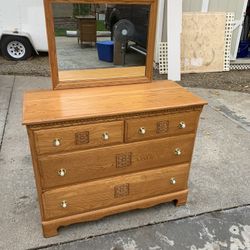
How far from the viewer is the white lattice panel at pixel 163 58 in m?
6.41

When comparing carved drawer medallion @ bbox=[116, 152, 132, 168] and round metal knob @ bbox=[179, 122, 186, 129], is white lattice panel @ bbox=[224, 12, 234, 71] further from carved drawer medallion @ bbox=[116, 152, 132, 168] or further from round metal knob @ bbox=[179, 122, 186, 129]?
carved drawer medallion @ bbox=[116, 152, 132, 168]

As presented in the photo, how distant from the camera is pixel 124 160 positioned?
2.21 m

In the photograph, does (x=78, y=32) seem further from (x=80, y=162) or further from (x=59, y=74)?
(x=80, y=162)

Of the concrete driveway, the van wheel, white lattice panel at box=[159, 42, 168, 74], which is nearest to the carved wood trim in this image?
the concrete driveway

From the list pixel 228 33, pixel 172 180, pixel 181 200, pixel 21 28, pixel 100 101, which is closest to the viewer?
pixel 100 101

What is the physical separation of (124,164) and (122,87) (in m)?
0.67

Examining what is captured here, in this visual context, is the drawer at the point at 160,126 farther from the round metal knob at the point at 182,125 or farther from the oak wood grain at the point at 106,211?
the oak wood grain at the point at 106,211

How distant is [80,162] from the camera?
2072mm

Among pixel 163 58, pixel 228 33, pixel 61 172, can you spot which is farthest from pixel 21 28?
pixel 61 172

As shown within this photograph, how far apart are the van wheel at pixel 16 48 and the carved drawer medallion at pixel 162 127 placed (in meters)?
6.03

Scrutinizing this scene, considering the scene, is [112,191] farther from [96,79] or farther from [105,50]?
[105,50]

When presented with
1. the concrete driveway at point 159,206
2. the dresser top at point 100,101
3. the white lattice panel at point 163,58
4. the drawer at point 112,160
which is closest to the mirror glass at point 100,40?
the dresser top at point 100,101

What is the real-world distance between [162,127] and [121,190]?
0.64m

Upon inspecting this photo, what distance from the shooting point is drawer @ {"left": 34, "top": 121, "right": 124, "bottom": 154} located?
1.88m
